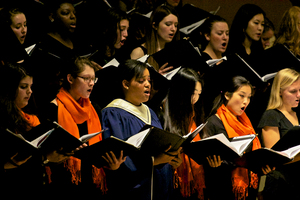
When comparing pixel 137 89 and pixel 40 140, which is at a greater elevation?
pixel 137 89

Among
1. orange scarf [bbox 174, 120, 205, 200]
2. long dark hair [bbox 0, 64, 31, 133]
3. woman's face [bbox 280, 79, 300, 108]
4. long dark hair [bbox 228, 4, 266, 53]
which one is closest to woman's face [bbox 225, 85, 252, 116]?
woman's face [bbox 280, 79, 300, 108]

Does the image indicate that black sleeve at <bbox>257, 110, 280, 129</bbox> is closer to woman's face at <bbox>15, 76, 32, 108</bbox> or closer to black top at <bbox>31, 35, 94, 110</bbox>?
black top at <bbox>31, 35, 94, 110</bbox>

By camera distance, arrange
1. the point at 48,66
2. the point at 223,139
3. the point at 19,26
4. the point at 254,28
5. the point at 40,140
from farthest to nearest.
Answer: the point at 254,28 → the point at 19,26 → the point at 48,66 → the point at 223,139 → the point at 40,140

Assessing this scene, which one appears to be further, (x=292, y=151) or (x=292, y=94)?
(x=292, y=94)

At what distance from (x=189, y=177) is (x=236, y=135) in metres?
0.56

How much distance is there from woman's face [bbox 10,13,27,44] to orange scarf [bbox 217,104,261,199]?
173 centimetres

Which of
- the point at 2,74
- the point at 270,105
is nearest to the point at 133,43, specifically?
the point at 270,105

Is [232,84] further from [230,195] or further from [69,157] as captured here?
[69,157]

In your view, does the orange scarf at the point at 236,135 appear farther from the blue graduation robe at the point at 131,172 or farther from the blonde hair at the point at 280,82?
the blue graduation robe at the point at 131,172

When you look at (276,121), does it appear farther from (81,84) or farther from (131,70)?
(81,84)

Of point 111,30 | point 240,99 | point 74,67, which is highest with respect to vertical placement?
point 111,30

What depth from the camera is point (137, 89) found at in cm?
327

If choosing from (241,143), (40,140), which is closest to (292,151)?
(241,143)

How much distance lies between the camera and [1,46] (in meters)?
3.21
